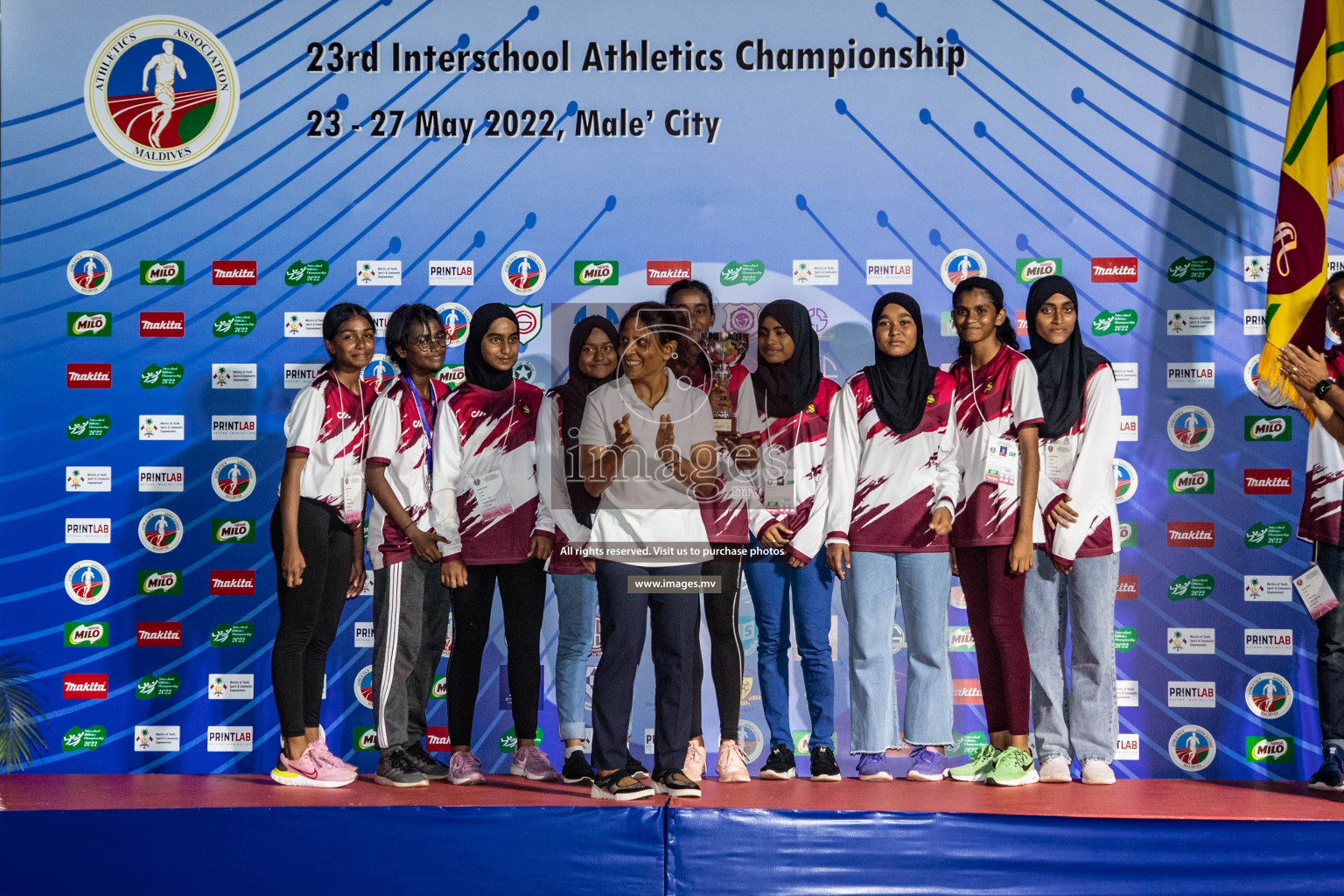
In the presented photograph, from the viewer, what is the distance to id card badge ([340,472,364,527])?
11.6ft

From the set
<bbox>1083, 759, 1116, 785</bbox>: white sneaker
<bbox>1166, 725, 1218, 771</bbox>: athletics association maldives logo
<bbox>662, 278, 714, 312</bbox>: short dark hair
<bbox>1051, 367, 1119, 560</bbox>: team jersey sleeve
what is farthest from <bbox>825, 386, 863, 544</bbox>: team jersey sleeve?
<bbox>1166, 725, 1218, 771</bbox>: athletics association maldives logo

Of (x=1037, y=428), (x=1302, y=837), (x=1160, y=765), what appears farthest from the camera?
(x=1160, y=765)

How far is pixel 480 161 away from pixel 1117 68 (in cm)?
250

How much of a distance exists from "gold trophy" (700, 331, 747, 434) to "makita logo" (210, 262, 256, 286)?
73.6 inches

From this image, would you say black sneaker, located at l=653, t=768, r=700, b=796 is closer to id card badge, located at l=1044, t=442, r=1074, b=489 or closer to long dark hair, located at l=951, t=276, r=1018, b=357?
id card badge, located at l=1044, t=442, r=1074, b=489

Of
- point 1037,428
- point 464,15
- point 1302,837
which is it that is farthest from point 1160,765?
point 464,15

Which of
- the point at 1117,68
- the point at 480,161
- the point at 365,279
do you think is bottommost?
the point at 365,279

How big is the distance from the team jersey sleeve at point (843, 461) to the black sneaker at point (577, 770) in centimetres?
110

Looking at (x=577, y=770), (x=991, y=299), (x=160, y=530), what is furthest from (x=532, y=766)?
(x=991, y=299)

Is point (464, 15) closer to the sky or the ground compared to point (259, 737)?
closer to the sky

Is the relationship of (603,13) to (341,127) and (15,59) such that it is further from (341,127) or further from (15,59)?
(15,59)

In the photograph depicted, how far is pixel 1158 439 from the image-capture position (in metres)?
4.11

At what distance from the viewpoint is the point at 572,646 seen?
3.74m

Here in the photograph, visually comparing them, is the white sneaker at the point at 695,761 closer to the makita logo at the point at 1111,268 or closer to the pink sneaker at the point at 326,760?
the pink sneaker at the point at 326,760
